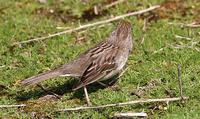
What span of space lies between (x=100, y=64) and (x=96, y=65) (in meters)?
0.06

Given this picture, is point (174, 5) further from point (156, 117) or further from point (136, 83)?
point (156, 117)

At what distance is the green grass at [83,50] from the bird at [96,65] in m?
0.32

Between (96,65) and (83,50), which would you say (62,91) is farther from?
(83,50)

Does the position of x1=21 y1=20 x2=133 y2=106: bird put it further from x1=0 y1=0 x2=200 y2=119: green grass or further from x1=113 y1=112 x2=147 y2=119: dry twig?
x1=113 y1=112 x2=147 y2=119: dry twig

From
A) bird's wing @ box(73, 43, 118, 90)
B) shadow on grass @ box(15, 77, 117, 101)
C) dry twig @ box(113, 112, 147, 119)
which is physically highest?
bird's wing @ box(73, 43, 118, 90)

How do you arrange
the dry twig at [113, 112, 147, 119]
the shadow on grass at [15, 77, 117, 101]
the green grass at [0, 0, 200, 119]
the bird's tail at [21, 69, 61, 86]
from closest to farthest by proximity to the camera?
the dry twig at [113, 112, 147, 119] → the bird's tail at [21, 69, 61, 86] → the green grass at [0, 0, 200, 119] → the shadow on grass at [15, 77, 117, 101]

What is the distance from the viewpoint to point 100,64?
8648 millimetres

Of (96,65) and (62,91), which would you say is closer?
(96,65)

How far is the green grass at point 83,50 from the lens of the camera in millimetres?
8406

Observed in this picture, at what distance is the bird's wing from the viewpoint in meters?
8.46

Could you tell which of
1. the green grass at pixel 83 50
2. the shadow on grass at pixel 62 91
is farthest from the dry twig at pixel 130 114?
the shadow on grass at pixel 62 91

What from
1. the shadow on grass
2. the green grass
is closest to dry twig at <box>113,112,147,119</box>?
the green grass

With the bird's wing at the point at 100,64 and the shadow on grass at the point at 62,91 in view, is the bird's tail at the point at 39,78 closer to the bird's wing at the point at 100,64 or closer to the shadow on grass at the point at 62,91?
the bird's wing at the point at 100,64

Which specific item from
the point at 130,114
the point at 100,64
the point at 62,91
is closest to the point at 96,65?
the point at 100,64
